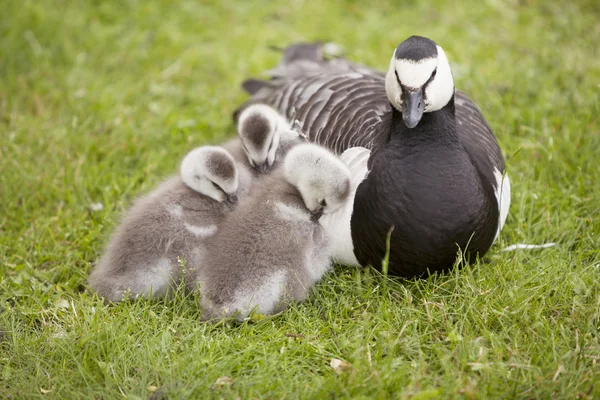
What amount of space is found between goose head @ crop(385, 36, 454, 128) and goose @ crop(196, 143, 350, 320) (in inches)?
22.1

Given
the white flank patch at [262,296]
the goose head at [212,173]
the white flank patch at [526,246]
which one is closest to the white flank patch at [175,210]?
the goose head at [212,173]

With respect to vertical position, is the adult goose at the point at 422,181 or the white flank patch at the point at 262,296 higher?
the adult goose at the point at 422,181

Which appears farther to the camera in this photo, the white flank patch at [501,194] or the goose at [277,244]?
the white flank patch at [501,194]

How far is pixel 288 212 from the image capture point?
369 cm

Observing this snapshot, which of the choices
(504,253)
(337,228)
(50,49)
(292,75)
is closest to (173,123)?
(292,75)

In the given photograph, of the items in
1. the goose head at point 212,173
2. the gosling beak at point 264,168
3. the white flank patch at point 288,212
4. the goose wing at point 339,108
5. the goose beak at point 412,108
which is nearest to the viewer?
the goose beak at point 412,108

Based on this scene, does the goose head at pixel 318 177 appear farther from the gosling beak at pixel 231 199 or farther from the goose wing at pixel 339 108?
the gosling beak at pixel 231 199

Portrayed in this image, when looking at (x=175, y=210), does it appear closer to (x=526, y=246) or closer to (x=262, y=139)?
(x=262, y=139)

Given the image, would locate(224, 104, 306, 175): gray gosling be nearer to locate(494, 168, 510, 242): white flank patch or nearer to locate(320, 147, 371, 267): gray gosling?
locate(320, 147, 371, 267): gray gosling

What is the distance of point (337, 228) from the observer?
3.74m

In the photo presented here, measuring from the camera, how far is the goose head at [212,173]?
380 centimetres

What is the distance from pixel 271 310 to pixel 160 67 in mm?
3786

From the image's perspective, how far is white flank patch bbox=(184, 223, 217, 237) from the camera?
12.5 feet

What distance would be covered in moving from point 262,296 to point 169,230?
68 centimetres
